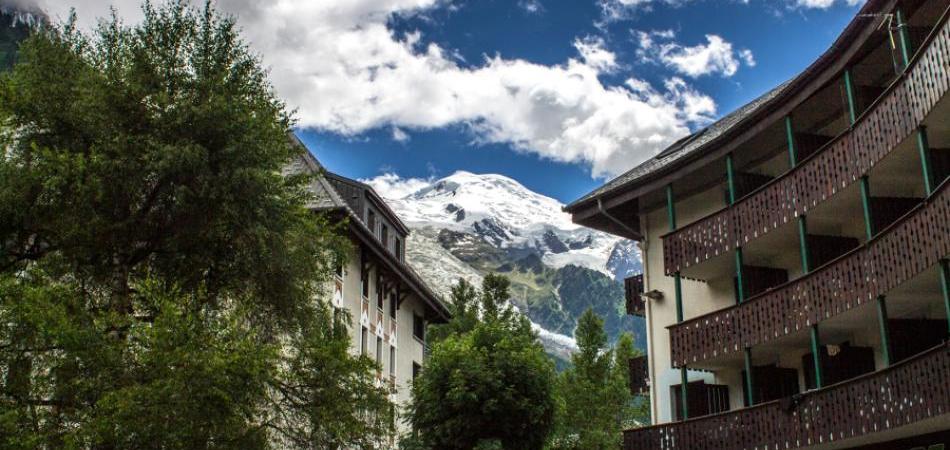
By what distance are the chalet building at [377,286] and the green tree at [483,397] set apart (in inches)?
136

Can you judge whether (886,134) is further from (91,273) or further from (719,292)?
(91,273)

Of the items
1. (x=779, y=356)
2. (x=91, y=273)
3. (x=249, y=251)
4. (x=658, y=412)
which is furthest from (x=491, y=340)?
(x=91, y=273)

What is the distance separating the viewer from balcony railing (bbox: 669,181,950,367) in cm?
2012

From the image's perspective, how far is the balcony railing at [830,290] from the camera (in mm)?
20125

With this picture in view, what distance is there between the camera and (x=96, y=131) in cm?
2103

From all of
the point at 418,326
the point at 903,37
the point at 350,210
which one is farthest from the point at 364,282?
the point at 903,37

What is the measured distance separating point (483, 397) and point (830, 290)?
11.3m

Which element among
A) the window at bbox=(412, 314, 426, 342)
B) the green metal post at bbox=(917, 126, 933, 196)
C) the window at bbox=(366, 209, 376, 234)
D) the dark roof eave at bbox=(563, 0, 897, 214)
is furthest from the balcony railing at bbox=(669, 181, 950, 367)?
the window at bbox=(412, 314, 426, 342)

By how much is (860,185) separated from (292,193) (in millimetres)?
13167

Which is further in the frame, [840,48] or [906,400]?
[840,48]

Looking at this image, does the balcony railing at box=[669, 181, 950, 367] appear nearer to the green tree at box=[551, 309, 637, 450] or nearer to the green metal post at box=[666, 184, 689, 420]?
the green metal post at box=[666, 184, 689, 420]

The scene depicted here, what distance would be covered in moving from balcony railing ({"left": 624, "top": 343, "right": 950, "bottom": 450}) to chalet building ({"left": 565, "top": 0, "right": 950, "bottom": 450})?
4 centimetres

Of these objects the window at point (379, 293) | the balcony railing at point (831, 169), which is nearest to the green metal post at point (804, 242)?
the balcony railing at point (831, 169)

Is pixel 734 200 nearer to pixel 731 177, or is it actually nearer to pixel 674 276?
pixel 731 177
